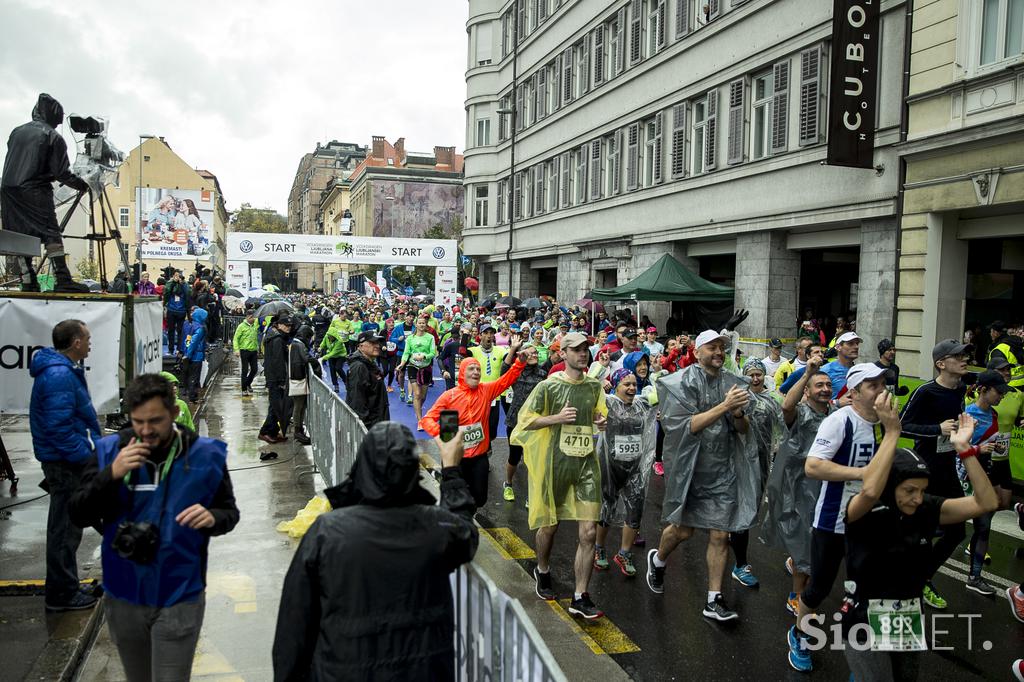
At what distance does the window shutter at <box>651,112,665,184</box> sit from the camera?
24.0m

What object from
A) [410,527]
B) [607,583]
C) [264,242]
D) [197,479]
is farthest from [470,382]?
[264,242]

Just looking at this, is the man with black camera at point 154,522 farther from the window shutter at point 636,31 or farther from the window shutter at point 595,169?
the window shutter at point 595,169

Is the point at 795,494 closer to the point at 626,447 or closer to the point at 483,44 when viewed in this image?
the point at 626,447

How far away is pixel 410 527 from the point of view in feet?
9.11

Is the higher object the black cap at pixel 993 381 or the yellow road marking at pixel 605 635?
the black cap at pixel 993 381

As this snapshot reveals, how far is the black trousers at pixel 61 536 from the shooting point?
17.4 ft

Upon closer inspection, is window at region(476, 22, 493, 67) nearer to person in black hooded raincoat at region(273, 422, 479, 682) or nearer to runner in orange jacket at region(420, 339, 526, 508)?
runner in orange jacket at region(420, 339, 526, 508)

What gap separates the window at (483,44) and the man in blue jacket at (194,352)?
97.3 feet

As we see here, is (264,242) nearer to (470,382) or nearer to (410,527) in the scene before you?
(470,382)

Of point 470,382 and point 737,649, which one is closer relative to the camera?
point 737,649

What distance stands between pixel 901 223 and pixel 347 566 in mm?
14302

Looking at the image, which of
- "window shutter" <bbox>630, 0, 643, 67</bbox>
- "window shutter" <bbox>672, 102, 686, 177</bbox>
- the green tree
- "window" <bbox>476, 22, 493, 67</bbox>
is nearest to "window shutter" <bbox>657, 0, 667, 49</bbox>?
"window shutter" <bbox>630, 0, 643, 67</bbox>

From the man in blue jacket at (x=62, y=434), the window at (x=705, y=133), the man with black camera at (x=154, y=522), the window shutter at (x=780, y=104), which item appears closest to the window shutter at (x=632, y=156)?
the window at (x=705, y=133)

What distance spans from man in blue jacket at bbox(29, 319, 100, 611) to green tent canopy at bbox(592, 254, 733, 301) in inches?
599
